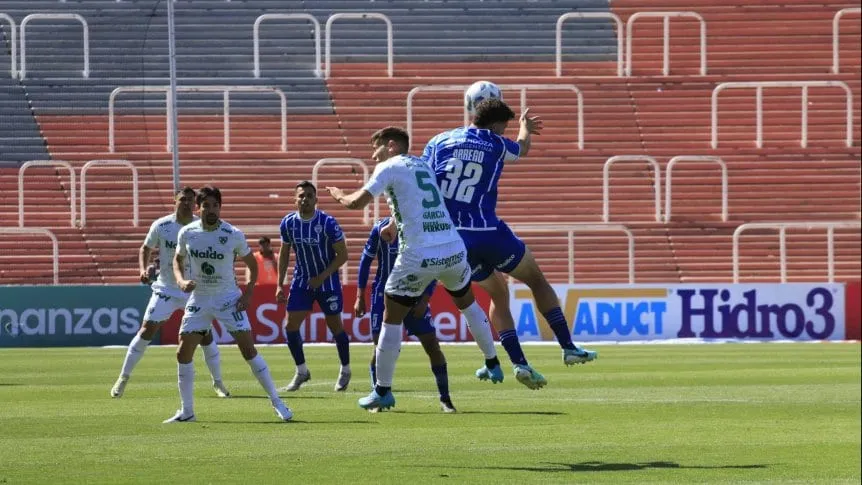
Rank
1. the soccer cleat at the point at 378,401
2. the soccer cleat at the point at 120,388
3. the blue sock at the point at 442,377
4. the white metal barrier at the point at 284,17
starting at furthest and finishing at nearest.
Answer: the white metal barrier at the point at 284,17 < the soccer cleat at the point at 120,388 < the blue sock at the point at 442,377 < the soccer cleat at the point at 378,401

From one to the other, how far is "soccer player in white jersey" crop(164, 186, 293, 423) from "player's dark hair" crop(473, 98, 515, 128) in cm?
228

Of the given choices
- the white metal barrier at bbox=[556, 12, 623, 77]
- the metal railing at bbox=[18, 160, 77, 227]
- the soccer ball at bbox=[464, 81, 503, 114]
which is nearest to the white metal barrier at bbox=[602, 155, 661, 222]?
the white metal barrier at bbox=[556, 12, 623, 77]

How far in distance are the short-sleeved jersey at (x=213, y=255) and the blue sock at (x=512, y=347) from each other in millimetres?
2314

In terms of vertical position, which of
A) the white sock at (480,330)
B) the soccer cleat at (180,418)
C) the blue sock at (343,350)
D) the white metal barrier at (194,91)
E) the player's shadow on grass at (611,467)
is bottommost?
the soccer cleat at (180,418)

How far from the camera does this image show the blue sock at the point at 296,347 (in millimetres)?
17141

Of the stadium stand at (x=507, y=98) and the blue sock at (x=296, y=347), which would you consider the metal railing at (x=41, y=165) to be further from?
the blue sock at (x=296, y=347)

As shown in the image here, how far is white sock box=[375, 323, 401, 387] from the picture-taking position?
1203 cm

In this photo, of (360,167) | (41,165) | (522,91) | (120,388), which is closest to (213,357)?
(120,388)

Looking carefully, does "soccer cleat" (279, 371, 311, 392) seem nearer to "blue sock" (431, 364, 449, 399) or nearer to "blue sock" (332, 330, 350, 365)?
"blue sock" (332, 330, 350, 365)

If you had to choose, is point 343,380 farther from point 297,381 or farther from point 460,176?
point 460,176

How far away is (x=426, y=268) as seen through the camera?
11.6m

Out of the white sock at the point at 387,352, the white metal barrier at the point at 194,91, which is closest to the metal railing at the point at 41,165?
the white metal barrier at the point at 194,91

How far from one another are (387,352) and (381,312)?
155 inches

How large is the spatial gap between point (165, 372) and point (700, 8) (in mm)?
21586
